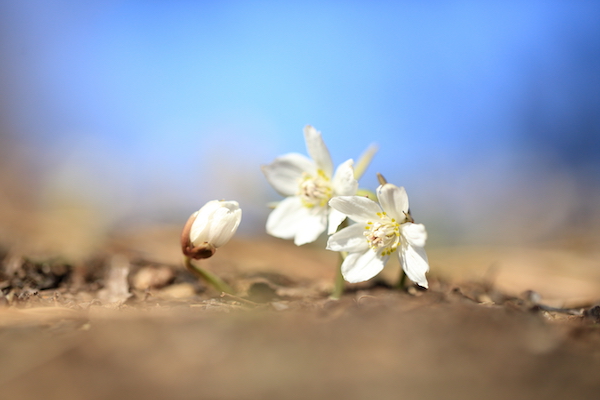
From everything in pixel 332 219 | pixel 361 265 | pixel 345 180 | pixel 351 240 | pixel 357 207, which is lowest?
pixel 361 265

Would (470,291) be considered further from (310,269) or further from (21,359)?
(21,359)

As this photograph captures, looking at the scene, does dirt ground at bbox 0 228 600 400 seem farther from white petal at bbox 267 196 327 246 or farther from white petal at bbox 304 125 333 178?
white petal at bbox 304 125 333 178

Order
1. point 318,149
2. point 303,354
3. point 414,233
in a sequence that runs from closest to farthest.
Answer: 1. point 303,354
2. point 414,233
3. point 318,149

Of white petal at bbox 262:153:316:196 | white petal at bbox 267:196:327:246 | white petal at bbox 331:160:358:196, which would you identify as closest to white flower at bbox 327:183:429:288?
white petal at bbox 331:160:358:196

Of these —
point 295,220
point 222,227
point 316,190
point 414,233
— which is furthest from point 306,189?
point 414,233

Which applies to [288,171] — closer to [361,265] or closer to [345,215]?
[345,215]

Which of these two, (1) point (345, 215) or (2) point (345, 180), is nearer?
(1) point (345, 215)

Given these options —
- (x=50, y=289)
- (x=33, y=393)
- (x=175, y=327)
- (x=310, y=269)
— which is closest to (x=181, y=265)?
(x=50, y=289)
